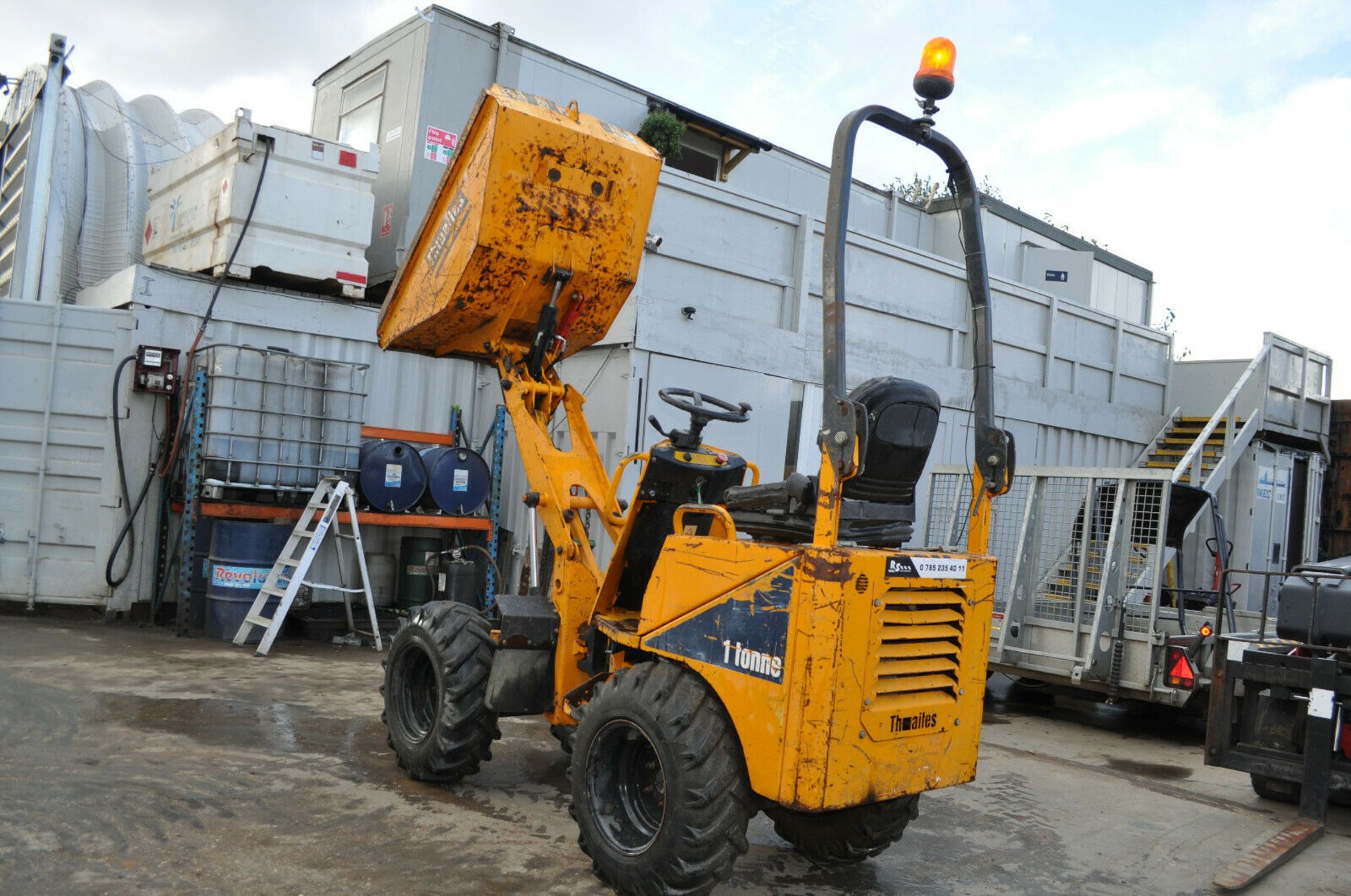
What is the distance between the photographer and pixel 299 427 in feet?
28.5

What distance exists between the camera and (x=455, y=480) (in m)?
9.30

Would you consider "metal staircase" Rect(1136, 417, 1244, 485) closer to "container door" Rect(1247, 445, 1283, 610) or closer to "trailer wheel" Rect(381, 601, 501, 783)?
"container door" Rect(1247, 445, 1283, 610)

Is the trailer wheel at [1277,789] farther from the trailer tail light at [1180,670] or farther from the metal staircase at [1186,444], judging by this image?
the metal staircase at [1186,444]

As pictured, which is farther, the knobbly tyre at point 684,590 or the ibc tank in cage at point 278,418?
the ibc tank in cage at point 278,418

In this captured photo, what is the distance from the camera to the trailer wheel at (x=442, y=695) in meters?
4.67

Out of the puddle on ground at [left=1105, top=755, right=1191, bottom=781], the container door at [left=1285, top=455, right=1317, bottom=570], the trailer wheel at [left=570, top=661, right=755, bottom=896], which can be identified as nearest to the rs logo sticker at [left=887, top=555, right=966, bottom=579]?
the trailer wheel at [left=570, top=661, right=755, bottom=896]

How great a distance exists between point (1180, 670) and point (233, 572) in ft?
23.9

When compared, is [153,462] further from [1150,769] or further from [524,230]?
[1150,769]

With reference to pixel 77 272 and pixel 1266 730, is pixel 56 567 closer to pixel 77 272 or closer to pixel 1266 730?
pixel 77 272

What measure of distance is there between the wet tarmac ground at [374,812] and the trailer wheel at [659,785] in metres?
0.27

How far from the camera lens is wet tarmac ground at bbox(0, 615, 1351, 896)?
12.4 feet

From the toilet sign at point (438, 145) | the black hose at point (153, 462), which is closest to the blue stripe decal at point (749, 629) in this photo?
the black hose at point (153, 462)

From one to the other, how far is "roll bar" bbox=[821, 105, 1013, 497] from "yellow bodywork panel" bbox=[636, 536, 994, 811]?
362mm

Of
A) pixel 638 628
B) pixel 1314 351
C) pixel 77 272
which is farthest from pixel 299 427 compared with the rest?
pixel 1314 351
